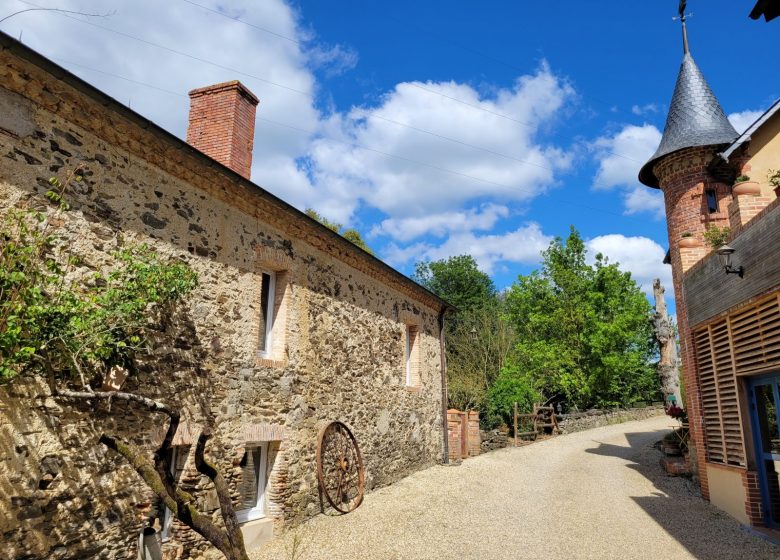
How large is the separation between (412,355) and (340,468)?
4.62 metres

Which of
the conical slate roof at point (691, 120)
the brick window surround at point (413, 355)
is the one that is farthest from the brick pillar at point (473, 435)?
the conical slate roof at point (691, 120)

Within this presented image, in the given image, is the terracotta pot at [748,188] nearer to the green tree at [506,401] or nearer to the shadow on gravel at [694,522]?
the shadow on gravel at [694,522]

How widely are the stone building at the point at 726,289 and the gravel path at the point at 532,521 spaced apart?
2.59ft

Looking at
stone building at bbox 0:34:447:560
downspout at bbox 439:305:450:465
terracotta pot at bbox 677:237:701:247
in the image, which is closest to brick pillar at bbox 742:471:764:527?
terracotta pot at bbox 677:237:701:247

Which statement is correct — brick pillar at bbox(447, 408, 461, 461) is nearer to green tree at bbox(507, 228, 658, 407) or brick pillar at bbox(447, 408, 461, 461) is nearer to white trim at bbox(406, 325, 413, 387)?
white trim at bbox(406, 325, 413, 387)

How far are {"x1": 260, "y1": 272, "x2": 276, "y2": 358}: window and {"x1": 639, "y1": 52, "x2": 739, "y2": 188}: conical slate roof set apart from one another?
8.36 m

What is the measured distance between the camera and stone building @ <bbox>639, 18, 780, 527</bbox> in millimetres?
7129

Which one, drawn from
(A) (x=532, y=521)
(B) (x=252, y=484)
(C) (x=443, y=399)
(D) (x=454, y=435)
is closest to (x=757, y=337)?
(A) (x=532, y=521)

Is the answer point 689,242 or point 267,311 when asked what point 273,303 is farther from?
point 689,242

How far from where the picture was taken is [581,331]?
29719mm

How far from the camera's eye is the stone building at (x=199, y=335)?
191 inches

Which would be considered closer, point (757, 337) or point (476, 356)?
point (757, 337)

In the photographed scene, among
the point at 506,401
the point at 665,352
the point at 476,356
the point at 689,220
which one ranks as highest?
the point at 689,220

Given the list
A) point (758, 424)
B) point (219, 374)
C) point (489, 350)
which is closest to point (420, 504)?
point (219, 374)
